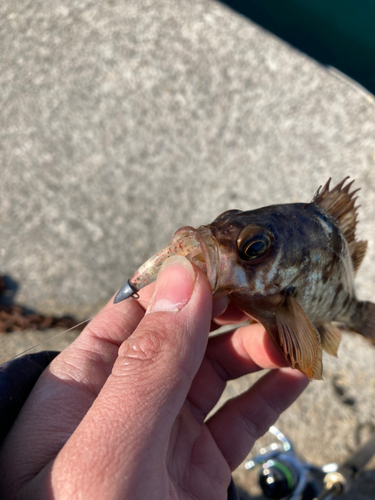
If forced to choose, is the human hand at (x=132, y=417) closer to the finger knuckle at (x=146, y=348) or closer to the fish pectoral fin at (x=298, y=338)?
the finger knuckle at (x=146, y=348)

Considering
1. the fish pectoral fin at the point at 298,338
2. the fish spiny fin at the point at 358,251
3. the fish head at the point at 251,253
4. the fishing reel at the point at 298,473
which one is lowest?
the fishing reel at the point at 298,473

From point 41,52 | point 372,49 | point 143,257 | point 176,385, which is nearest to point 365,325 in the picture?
point 176,385

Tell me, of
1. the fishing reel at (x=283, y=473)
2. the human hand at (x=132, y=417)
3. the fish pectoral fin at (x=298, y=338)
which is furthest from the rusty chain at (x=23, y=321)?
the fish pectoral fin at (x=298, y=338)

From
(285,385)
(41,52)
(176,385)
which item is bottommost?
(285,385)

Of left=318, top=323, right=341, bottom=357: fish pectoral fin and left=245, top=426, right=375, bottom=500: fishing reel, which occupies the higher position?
left=318, top=323, right=341, bottom=357: fish pectoral fin

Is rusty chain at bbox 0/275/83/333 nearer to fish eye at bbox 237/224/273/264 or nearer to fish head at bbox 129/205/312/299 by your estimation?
fish head at bbox 129/205/312/299

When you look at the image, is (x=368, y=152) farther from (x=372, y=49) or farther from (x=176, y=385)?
(x=176, y=385)

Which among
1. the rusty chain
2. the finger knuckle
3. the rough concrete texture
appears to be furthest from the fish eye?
the rusty chain
